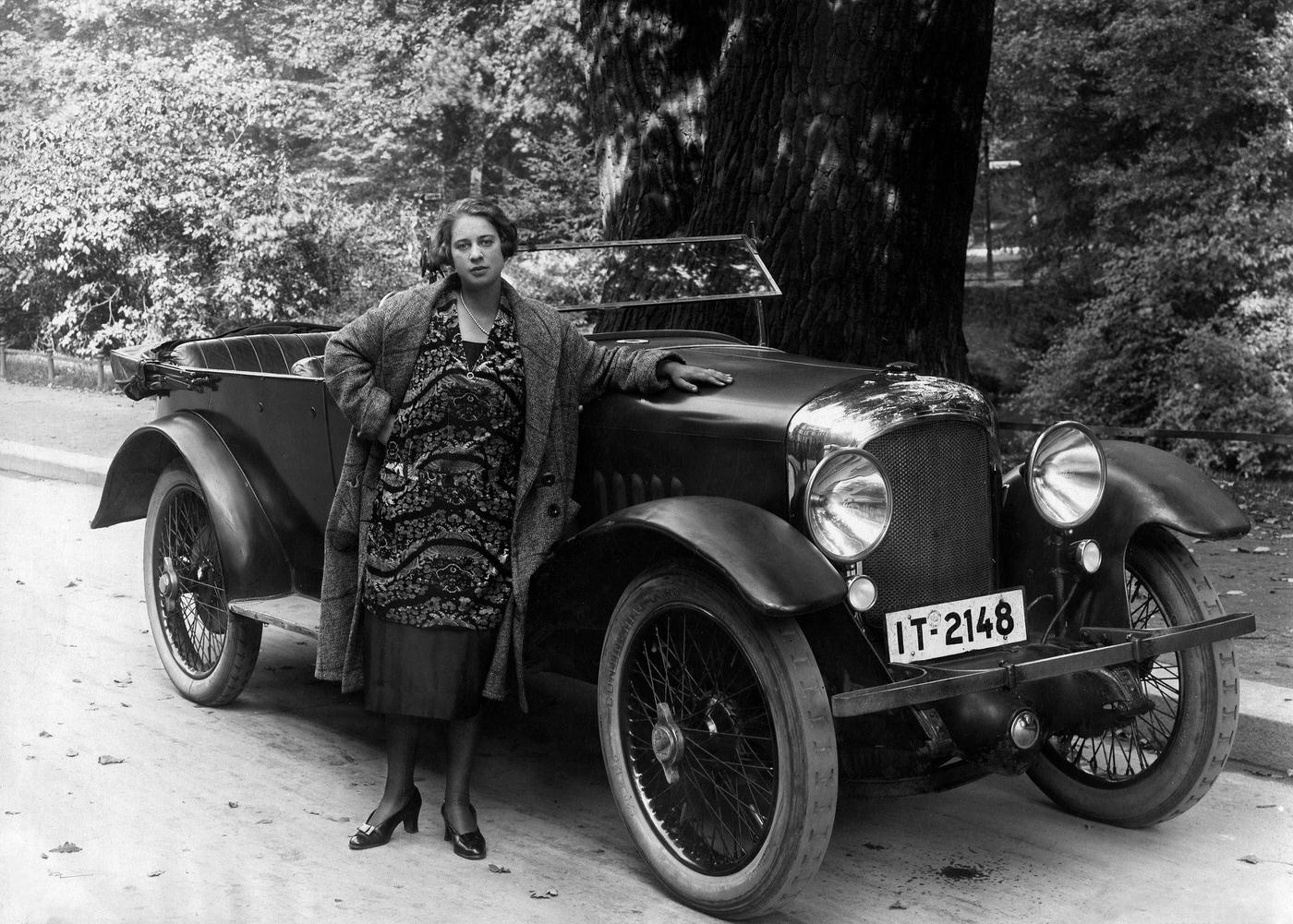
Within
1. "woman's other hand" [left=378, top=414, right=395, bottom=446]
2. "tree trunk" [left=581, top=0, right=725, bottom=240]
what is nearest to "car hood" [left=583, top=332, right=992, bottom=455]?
"woman's other hand" [left=378, top=414, right=395, bottom=446]

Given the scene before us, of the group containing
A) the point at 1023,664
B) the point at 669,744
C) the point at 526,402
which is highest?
the point at 526,402

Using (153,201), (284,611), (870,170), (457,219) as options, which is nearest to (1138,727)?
(457,219)

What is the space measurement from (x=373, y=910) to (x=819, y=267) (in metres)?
3.59

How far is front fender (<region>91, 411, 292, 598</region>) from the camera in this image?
518 centimetres

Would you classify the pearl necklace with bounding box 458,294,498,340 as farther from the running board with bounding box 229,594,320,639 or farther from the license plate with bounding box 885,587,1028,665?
the license plate with bounding box 885,587,1028,665

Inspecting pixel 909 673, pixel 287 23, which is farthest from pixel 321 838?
pixel 287 23

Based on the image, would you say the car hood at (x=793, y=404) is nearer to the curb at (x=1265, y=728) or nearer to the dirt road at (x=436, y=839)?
the dirt road at (x=436, y=839)

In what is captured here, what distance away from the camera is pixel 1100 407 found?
45.6 feet

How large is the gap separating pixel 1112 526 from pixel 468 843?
6.91 feet

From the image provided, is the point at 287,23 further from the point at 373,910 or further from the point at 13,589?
the point at 373,910

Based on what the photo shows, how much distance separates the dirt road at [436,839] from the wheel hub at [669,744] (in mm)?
360

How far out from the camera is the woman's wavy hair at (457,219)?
4188mm

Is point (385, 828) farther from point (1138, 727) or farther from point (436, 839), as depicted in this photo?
point (1138, 727)

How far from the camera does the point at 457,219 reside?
4176 millimetres
